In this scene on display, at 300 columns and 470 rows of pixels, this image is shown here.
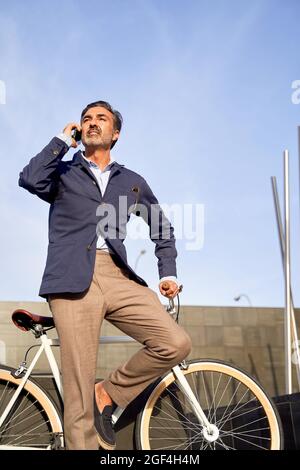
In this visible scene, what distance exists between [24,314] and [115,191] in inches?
35.3

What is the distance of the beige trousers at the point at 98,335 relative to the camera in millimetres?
3070

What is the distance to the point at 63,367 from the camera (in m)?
3.11

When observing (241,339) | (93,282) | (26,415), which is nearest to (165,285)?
(93,282)

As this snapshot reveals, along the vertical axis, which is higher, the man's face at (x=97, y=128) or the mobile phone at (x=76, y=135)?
the man's face at (x=97, y=128)

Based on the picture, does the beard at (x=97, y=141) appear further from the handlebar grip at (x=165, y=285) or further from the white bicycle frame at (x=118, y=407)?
the white bicycle frame at (x=118, y=407)

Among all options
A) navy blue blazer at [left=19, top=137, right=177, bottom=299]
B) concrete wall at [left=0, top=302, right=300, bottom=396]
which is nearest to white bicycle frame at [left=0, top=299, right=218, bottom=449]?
navy blue blazer at [left=19, top=137, right=177, bottom=299]

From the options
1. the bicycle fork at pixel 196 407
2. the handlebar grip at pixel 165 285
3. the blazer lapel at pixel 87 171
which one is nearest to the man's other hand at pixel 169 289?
the handlebar grip at pixel 165 285

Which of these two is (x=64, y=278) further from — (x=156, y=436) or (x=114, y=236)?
(x=156, y=436)

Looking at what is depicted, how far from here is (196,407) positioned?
11.3ft

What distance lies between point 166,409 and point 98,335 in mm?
842

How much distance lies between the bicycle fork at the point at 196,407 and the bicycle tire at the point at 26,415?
753 mm

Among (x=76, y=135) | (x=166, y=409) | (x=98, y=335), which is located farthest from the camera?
(x=166, y=409)

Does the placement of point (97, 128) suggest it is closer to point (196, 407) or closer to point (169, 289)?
point (169, 289)

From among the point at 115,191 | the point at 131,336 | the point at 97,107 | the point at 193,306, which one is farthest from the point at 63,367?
the point at 193,306
